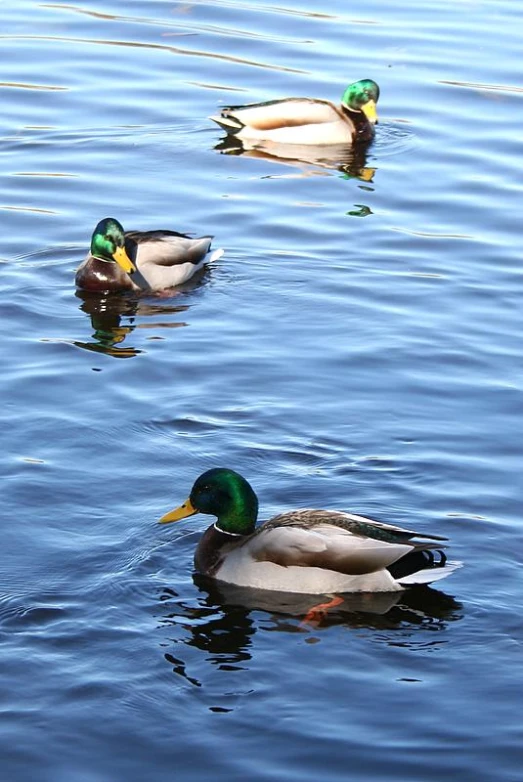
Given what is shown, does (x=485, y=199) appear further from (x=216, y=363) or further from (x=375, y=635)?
(x=375, y=635)

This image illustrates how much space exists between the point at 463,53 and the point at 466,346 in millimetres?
9215

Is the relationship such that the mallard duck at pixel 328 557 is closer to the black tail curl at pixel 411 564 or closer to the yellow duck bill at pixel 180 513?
the black tail curl at pixel 411 564

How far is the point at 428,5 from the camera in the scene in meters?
22.5

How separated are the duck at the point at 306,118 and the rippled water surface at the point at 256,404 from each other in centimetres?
22

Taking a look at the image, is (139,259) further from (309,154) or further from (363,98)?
(363,98)

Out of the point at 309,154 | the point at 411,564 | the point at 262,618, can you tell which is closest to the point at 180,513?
the point at 262,618

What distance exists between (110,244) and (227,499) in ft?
15.2

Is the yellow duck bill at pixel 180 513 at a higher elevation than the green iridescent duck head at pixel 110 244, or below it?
below

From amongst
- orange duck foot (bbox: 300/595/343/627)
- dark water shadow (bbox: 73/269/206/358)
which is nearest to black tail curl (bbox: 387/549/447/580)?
orange duck foot (bbox: 300/595/343/627)

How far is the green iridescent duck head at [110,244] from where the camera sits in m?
12.5

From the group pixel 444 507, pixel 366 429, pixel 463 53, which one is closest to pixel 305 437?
pixel 366 429

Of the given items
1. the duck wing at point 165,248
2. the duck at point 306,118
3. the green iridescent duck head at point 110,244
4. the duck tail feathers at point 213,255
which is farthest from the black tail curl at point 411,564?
the duck at point 306,118

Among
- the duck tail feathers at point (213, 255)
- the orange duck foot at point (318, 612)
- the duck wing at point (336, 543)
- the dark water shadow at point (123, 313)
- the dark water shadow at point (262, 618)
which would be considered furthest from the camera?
the duck tail feathers at point (213, 255)

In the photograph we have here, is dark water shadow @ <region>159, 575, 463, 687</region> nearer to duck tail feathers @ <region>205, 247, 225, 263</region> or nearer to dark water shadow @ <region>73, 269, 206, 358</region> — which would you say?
dark water shadow @ <region>73, 269, 206, 358</region>
